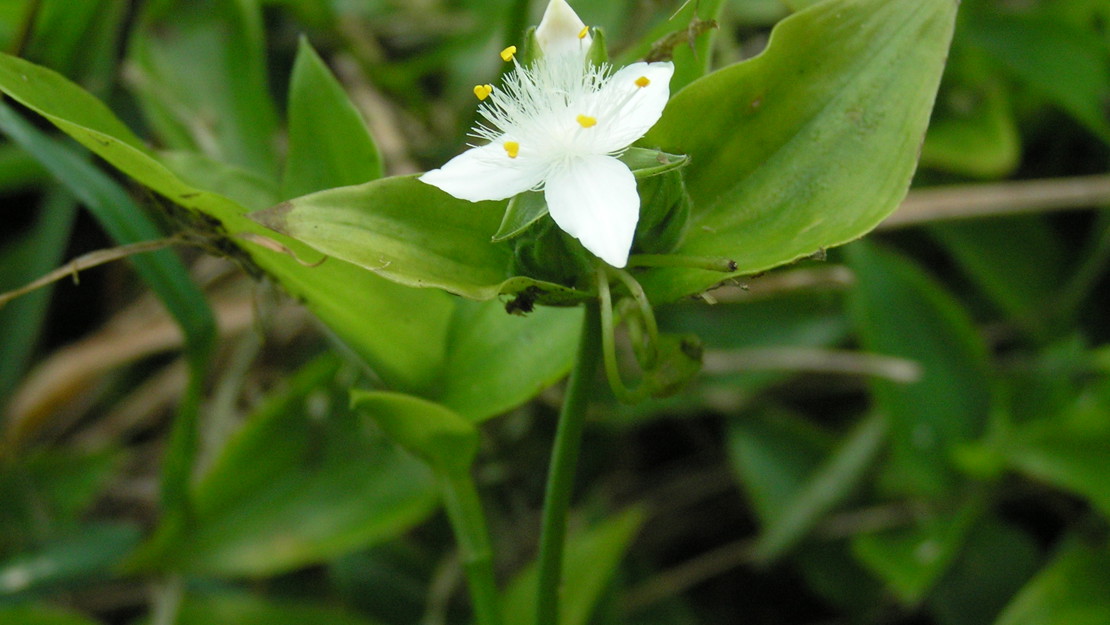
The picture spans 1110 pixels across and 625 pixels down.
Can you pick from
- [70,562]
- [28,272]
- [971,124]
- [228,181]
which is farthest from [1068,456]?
[28,272]

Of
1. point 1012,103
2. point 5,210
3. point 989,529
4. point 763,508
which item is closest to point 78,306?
point 5,210

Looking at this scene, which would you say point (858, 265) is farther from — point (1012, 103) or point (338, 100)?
point (338, 100)

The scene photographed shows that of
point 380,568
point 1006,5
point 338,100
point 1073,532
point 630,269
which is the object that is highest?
point 338,100

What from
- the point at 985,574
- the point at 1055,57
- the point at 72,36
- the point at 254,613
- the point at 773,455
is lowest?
the point at 985,574

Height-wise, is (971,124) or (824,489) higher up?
(971,124)

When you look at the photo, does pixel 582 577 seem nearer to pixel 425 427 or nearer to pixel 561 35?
pixel 425 427

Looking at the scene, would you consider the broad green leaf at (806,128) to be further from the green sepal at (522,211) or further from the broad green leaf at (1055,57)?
the broad green leaf at (1055,57)

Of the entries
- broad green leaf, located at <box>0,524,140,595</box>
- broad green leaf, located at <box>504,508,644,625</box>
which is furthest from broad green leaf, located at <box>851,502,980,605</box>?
broad green leaf, located at <box>0,524,140,595</box>
